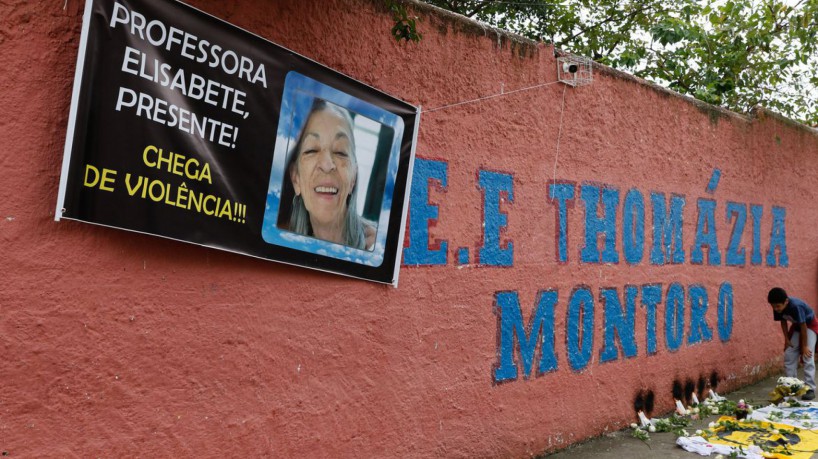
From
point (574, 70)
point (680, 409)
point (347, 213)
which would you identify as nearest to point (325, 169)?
point (347, 213)

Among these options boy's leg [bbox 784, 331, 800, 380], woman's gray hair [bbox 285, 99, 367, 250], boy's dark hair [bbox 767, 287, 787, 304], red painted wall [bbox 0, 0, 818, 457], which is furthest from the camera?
boy's leg [bbox 784, 331, 800, 380]

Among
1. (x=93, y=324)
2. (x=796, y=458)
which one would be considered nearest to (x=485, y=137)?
(x=93, y=324)

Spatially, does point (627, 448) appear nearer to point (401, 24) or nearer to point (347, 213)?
point (347, 213)

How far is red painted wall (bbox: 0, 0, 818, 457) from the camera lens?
3.29 m

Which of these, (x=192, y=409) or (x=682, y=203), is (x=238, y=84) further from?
(x=682, y=203)

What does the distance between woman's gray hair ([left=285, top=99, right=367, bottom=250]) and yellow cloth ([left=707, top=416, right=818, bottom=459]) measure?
392 centimetres

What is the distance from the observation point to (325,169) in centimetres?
445

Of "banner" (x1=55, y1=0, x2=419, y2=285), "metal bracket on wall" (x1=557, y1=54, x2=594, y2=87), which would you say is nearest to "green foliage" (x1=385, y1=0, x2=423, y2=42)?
"banner" (x1=55, y1=0, x2=419, y2=285)

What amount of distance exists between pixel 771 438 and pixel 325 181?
4732 mm

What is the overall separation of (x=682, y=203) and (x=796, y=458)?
2797mm

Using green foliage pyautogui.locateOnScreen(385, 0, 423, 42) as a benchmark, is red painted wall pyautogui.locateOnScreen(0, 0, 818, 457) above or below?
below

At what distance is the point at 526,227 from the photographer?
6.04 meters

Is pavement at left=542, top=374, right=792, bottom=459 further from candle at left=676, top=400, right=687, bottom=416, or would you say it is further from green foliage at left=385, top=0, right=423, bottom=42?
green foliage at left=385, top=0, right=423, bottom=42

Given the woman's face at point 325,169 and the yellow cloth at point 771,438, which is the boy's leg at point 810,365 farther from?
the woman's face at point 325,169
